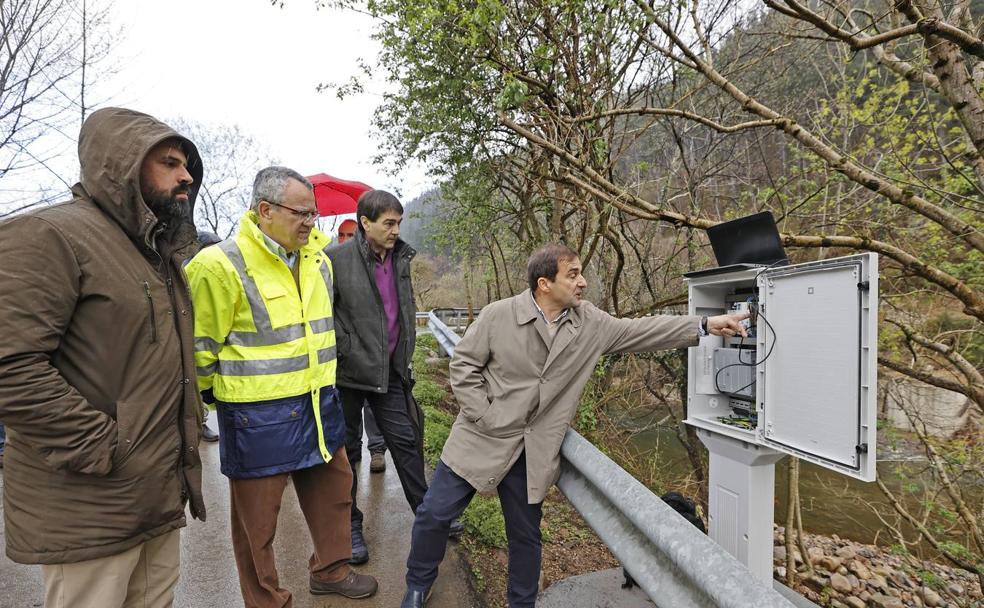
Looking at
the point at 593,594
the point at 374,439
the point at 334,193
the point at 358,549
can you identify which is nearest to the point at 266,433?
the point at 358,549

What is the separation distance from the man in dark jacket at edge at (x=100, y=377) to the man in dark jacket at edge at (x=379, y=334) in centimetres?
114

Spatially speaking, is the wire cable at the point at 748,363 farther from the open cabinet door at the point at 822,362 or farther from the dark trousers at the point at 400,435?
the dark trousers at the point at 400,435

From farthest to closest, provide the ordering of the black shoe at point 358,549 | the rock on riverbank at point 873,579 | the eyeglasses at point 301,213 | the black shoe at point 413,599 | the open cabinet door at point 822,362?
the rock on riverbank at point 873,579, the black shoe at point 358,549, the black shoe at point 413,599, the eyeglasses at point 301,213, the open cabinet door at point 822,362

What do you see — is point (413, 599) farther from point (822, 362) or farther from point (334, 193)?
point (334, 193)

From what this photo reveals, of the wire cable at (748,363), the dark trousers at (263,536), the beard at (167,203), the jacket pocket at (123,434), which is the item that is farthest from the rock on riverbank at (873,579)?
the beard at (167,203)

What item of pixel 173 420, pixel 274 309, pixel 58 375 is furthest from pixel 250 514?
pixel 58 375

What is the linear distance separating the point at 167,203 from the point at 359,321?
1.29 meters

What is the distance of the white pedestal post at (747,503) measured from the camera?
2.06m

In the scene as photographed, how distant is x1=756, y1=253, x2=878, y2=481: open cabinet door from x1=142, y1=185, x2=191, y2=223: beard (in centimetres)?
232

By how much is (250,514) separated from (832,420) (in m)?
2.35

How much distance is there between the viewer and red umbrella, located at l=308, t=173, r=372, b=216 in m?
6.05

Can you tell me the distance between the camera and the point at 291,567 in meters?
2.70

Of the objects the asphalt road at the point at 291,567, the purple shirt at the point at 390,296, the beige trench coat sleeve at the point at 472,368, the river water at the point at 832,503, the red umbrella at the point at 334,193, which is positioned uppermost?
the red umbrella at the point at 334,193

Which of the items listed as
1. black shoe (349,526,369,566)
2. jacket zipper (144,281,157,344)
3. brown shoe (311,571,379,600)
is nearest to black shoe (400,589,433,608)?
brown shoe (311,571,379,600)
